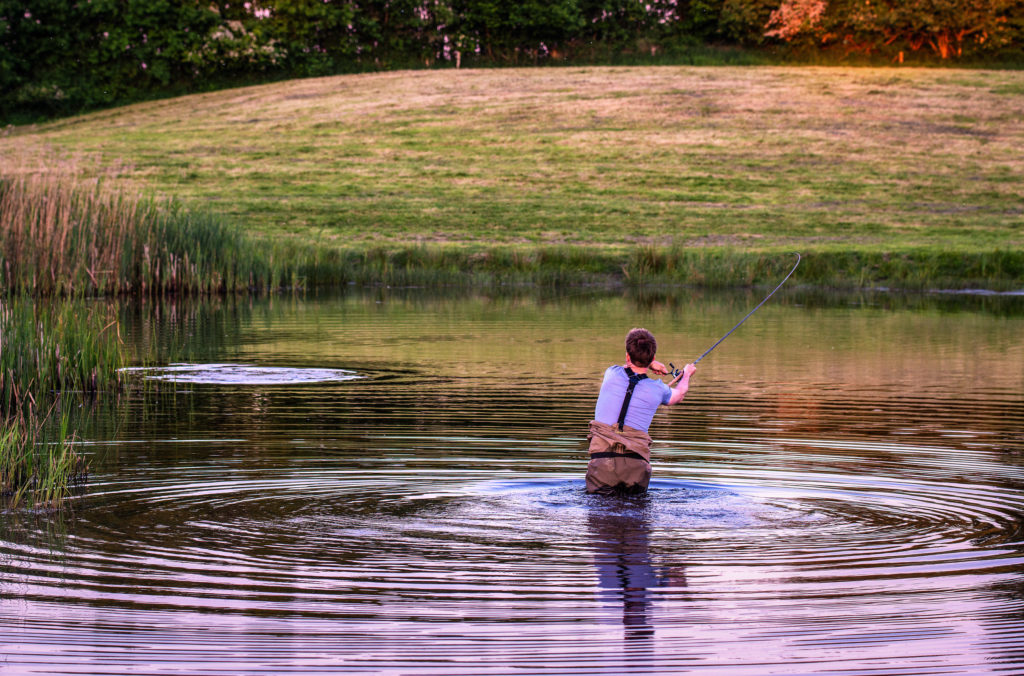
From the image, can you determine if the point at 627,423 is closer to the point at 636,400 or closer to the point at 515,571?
the point at 636,400

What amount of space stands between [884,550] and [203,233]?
73.7ft

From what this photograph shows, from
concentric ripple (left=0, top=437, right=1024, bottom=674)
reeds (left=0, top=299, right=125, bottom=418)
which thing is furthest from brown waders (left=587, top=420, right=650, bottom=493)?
reeds (left=0, top=299, right=125, bottom=418)

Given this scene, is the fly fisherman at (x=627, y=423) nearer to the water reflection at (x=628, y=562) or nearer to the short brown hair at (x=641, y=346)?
the short brown hair at (x=641, y=346)

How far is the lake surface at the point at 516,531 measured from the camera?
589 cm

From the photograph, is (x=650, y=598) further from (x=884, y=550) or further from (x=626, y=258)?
(x=626, y=258)

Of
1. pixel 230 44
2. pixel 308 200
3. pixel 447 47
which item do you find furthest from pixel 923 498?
pixel 447 47

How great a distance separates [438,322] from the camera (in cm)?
2353

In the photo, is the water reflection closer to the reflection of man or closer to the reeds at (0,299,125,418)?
the reflection of man

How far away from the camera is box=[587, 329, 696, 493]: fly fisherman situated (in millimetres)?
9156

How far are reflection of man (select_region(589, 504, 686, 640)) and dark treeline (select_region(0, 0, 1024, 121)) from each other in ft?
212

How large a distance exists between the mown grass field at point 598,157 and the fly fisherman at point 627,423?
25951 mm

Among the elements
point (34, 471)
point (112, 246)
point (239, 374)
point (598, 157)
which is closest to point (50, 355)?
point (239, 374)

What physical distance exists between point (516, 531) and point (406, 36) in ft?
238

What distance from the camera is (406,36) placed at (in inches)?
3091
